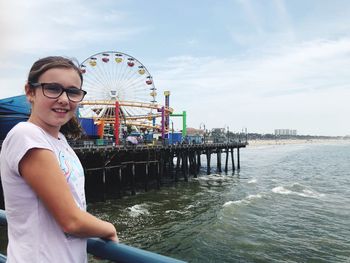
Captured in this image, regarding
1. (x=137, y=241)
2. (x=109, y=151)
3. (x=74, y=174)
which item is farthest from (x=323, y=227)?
(x=74, y=174)

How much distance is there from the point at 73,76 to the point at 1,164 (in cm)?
56

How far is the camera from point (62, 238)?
1625 millimetres

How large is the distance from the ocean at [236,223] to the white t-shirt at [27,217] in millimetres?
11058

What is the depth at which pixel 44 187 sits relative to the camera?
153 cm

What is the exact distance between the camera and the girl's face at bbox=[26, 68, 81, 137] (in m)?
1.76

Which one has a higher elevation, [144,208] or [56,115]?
[56,115]

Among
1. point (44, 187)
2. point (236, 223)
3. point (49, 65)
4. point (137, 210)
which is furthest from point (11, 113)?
point (44, 187)

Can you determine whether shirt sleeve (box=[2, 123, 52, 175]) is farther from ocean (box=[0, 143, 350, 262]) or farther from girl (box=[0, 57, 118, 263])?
ocean (box=[0, 143, 350, 262])

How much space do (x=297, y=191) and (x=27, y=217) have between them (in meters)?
28.7

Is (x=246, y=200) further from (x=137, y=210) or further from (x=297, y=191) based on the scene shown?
(x=137, y=210)

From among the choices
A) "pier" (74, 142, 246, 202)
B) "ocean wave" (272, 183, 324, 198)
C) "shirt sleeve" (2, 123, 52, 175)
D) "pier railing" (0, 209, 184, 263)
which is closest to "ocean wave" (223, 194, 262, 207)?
"ocean wave" (272, 183, 324, 198)

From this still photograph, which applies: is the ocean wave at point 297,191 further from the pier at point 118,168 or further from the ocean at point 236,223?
the pier at point 118,168

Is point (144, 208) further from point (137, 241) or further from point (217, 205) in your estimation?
point (137, 241)

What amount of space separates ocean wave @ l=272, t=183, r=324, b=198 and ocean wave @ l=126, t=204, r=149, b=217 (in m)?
11.7
